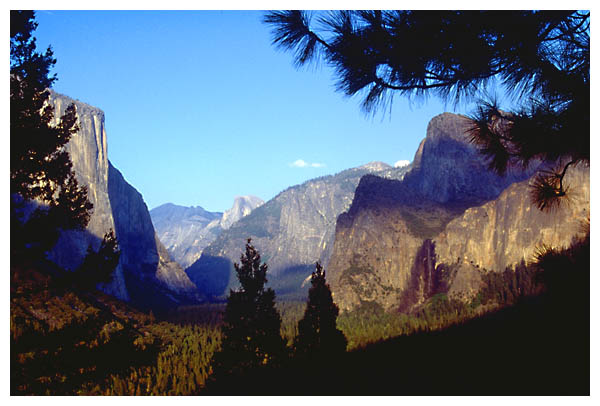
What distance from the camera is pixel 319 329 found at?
20078 mm

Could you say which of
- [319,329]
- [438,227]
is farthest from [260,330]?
[438,227]

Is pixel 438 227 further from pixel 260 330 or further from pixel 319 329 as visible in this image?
pixel 260 330

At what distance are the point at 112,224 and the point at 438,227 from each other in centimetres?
11355

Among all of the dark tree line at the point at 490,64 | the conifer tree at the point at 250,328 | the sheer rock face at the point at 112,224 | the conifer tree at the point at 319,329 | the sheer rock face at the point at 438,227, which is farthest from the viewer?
the sheer rock face at the point at 438,227

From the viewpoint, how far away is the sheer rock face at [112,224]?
88.4 meters

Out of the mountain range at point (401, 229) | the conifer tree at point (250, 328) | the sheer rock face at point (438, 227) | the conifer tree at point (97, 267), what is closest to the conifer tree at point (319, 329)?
the conifer tree at point (250, 328)

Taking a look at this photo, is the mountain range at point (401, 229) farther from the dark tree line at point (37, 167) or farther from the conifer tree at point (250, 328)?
the dark tree line at point (37, 167)

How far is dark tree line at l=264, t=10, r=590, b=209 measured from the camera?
5.30m

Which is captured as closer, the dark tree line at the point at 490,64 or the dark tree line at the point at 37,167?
the dark tree line at the point at 490,64

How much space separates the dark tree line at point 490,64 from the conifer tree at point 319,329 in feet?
43.6

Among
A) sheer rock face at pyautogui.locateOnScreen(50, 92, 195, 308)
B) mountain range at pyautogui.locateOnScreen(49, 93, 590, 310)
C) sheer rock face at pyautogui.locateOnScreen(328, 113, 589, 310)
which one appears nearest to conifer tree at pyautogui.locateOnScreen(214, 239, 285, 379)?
sheer rock face at pyautogui.locateOnScreen(50, 92, 195, 308)
